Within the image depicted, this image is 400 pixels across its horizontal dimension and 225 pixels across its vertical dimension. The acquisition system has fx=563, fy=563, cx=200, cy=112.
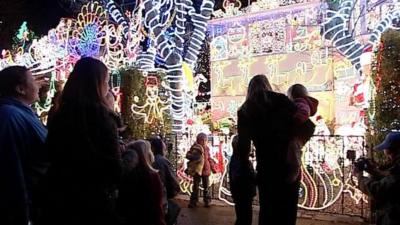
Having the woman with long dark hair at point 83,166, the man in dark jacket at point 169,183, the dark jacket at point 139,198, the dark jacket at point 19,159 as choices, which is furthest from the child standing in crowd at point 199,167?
the woman with long dark hair at point 83,166

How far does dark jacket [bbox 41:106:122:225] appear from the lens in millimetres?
3051

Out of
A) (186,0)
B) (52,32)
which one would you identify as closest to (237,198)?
(186,0)

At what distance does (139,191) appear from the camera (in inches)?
198

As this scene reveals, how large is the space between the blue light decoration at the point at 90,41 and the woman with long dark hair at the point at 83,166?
1332cm

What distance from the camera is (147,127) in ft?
38.4

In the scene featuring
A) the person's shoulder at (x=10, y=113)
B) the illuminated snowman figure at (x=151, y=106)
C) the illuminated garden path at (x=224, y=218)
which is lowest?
the illuminated garden path at (x=224, y=218)

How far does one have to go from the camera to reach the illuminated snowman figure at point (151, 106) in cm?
1165

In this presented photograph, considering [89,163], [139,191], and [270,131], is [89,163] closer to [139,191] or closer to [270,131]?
[139,191]

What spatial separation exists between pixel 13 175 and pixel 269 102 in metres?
2.60

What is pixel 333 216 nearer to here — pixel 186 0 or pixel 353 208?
pixel 353 208

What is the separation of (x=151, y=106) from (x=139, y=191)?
6876 mm

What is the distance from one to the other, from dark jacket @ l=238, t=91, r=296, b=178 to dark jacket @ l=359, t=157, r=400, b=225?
0.95 m

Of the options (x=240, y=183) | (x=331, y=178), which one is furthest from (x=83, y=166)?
(x=331, y=178)

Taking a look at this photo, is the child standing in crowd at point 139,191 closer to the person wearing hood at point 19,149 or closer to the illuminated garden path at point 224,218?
the person wearing hood at point 19,149
